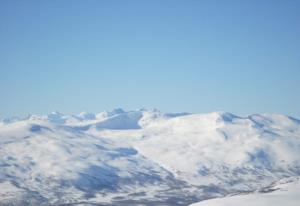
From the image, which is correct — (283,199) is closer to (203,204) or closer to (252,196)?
(252,196)

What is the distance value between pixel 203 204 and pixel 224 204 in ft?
34.1

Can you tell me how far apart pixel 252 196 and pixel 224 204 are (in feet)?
71.4

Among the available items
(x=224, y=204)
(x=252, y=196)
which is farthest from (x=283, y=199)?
(x=224, y=204)

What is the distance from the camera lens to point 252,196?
199 m

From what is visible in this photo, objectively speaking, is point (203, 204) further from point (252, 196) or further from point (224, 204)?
point (252, 196)

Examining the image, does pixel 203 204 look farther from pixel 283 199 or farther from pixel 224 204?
pixel 283 199

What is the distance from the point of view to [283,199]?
19062 cm

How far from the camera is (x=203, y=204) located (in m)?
190

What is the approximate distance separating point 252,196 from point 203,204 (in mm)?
25588

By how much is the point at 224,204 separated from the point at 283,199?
28.3m

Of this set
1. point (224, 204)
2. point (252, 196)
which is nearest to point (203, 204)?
point (224, 204)

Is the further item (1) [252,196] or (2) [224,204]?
(1) [252,196]
